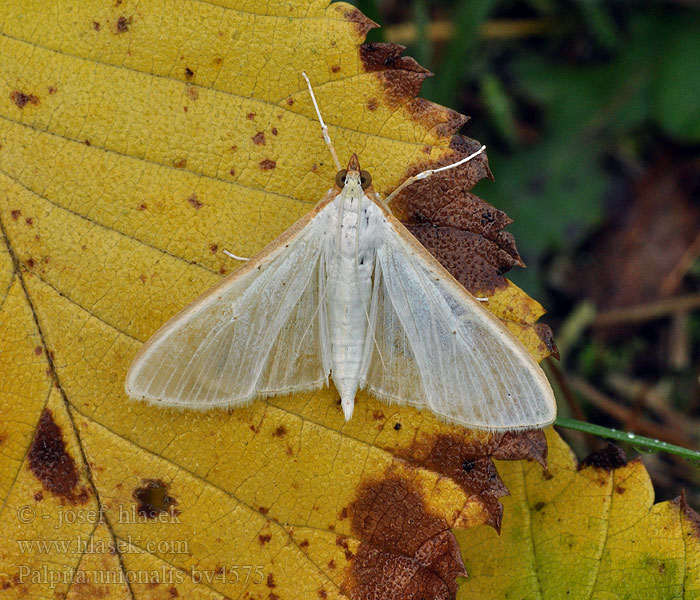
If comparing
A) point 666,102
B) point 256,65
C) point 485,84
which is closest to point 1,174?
point 256,65

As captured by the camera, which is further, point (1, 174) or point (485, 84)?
point (485, 84)

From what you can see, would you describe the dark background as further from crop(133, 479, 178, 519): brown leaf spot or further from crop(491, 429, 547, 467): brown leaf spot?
crop(133, 479, 178, 519): brown leaf spot

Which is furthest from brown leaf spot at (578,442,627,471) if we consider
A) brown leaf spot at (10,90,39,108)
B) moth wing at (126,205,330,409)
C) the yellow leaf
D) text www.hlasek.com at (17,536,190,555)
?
brown leaf spot at (10,90,39,108)

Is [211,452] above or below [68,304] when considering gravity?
below

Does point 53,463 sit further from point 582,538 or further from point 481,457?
point 582,538

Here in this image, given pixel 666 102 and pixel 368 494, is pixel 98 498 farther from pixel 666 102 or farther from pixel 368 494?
pixel 666 102

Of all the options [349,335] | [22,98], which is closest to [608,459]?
[349,335]
